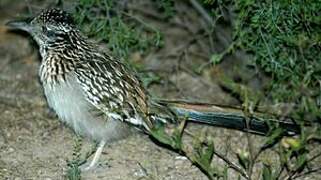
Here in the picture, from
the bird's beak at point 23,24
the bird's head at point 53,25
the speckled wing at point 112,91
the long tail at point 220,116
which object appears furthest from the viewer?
the bird's beak at point 23,24

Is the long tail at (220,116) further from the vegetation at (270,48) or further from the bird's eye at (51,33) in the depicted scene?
the bird's eye at (51,33)

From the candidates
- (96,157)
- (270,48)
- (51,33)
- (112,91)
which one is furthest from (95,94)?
(270,48)

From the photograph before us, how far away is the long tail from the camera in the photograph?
6.28 m

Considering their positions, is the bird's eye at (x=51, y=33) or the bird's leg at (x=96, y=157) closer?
the bird's leg at (x=96, y=157)

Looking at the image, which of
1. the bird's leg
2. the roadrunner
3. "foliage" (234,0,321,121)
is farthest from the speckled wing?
"foliage" (234,0,321,121)

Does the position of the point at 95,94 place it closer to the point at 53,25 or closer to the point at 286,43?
the point at 53,25

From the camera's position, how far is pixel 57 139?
261 inches

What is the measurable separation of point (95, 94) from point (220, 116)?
1.02 metres

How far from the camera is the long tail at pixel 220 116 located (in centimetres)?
628

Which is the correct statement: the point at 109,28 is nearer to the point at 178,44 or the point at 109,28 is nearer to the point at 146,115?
the point at 146,115

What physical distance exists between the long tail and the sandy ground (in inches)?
10.3

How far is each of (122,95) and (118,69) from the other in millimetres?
257

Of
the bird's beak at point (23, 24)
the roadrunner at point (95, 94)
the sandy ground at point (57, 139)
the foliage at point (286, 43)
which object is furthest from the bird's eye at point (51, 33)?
the foliage at point (286, 43)

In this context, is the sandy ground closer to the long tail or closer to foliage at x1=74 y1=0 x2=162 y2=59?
the long tail
